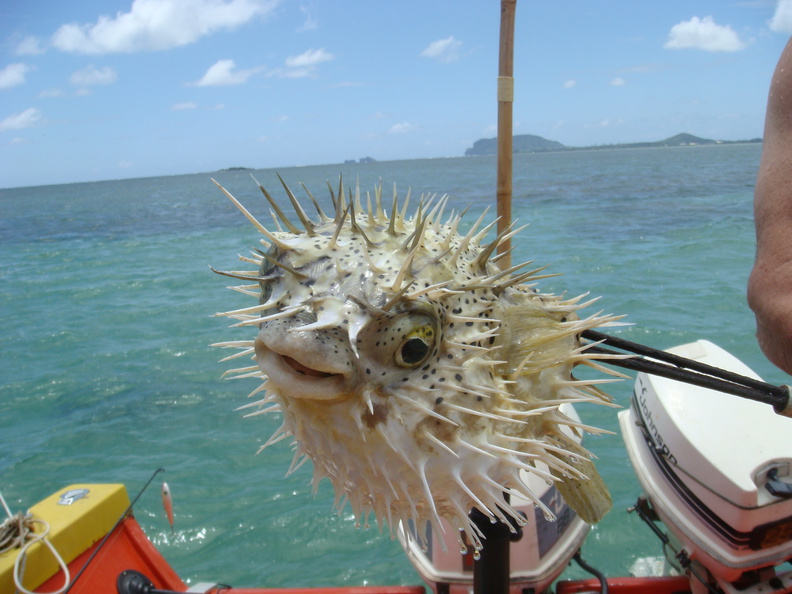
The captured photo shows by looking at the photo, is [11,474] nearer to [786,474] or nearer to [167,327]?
[167,327]

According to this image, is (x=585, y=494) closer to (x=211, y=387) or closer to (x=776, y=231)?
(x=776, y=231)

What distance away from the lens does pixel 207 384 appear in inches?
224

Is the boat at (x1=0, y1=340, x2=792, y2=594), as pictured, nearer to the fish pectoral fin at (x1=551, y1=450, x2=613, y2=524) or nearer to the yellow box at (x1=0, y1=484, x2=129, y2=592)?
the yellow box at (x1=0, y1=484, x2=129, y2=592)

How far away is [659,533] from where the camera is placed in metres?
2.20

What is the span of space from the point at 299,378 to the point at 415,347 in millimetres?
153

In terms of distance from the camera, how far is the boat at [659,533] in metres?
1.83

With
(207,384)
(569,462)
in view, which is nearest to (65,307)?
(207,384)

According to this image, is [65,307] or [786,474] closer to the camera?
[786,474]

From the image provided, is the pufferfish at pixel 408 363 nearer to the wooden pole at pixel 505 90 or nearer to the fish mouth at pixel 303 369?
the fish mouth at pixel 303 369

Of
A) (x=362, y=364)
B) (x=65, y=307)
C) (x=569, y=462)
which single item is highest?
(x=362, y=364)

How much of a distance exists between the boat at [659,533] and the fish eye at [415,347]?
1.09 m

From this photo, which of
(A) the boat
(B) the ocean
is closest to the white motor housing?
(A) the boat

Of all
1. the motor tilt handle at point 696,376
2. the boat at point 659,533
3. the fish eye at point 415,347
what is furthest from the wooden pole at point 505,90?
the fish eye at point 415,347

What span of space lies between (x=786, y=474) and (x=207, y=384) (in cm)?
481
